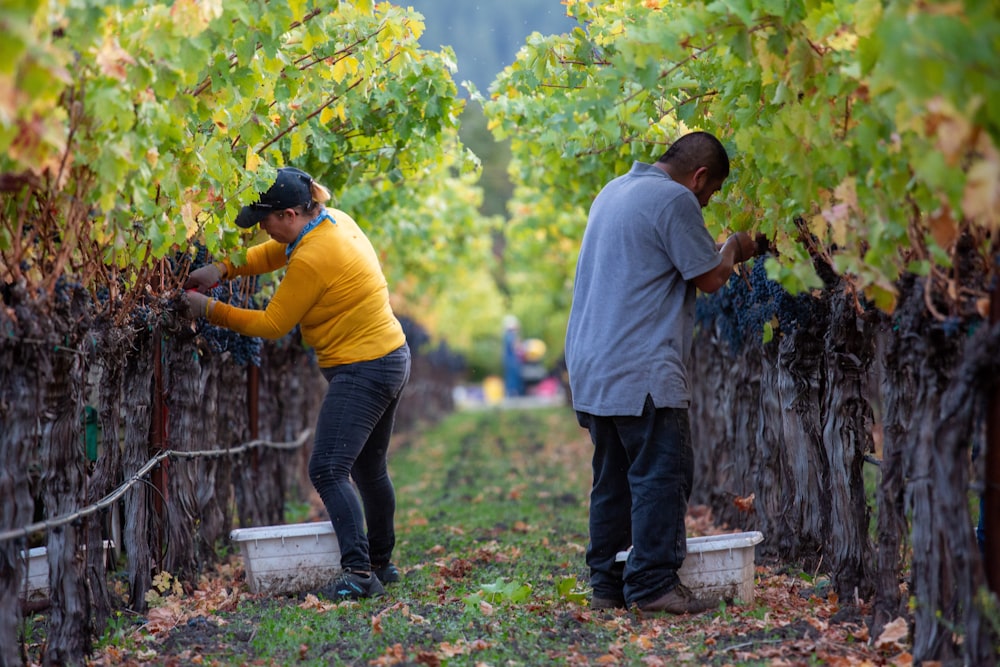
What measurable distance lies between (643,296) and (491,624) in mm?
1596

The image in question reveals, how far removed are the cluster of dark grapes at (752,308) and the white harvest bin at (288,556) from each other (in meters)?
2.56

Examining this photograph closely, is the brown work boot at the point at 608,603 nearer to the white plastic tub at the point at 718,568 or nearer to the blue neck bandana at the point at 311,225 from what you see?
the white plastic tub at the point at 718,568

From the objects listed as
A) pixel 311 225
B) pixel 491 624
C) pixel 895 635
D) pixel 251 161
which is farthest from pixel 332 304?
pixel 895 635

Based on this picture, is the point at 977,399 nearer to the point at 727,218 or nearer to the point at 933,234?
the point at 933,234

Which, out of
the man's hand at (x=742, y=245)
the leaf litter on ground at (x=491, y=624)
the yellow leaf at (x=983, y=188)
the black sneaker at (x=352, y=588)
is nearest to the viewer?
the yellow leaf at (x=983, y=188)

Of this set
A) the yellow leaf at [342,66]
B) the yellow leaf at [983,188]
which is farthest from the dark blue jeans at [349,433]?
the yellow leaf at [983,188]

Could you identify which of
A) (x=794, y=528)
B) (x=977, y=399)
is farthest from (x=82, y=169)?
(x=794, y=528)

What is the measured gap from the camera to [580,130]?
22.8 ft

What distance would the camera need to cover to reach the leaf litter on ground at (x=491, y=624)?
14.4 ft

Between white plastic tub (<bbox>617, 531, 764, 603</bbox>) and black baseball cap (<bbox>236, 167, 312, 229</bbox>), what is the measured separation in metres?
2.36

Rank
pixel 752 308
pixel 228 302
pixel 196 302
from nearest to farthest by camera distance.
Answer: pixel 196 302
pixel 752 308
pixel 228 302

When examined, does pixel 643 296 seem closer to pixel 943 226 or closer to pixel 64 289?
pixel 943 226

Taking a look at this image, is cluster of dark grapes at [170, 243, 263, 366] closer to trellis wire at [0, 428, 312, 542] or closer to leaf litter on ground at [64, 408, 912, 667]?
trellis wire at [0, 428, 312, 542]

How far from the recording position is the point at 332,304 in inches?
223
